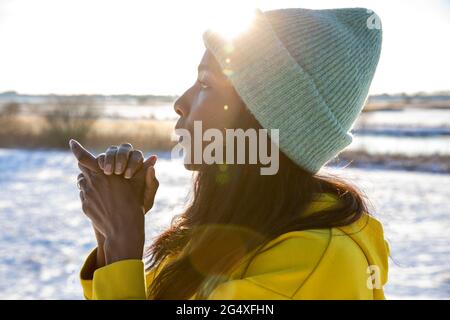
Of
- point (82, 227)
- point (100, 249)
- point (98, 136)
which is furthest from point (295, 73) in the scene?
point (98, 136)

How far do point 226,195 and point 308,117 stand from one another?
0.28 m

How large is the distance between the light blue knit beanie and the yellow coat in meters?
0.27

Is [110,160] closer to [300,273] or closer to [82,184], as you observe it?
[82,184]

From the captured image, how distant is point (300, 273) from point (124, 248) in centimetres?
38

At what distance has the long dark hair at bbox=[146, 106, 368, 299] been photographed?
3.96ft

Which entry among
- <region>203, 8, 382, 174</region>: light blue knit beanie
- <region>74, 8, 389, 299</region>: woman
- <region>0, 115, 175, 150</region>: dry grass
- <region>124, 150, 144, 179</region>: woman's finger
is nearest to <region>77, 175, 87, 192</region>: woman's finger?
<region>74, 8, 389, 299</region>: woman

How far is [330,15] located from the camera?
1.46 meters

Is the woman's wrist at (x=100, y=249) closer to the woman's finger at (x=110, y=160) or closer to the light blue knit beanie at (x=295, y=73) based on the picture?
the woman's finger at (x=110, y=160)

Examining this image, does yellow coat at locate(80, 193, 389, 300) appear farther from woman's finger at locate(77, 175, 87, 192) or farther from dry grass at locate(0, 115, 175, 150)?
dry grass at locate(0, 115, 175, 150)

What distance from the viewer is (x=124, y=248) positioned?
1.18 metres

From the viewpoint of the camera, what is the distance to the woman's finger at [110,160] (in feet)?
4.05
